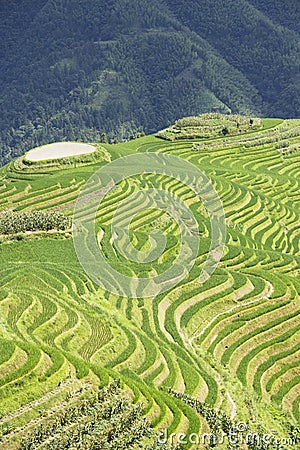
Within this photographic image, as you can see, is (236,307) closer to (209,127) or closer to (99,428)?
(99,428)

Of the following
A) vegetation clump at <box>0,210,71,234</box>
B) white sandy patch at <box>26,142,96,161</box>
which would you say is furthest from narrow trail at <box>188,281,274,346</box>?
white sandy patch at <box>26,142,96,161</box>

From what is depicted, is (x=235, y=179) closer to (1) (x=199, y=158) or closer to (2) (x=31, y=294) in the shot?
(1) (x=199, y=158)

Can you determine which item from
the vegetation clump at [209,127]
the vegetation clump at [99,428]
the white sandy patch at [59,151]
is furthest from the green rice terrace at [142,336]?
the vegetation clump at [209,127]

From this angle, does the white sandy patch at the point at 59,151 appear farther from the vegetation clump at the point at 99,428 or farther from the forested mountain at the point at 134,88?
the forested mountain at the point at 134,88

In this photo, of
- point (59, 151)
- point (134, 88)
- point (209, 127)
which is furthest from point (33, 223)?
point (134, 88)

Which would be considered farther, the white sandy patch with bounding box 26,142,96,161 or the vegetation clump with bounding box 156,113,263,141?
the vegetation clump with bounding box 156,113,263,141

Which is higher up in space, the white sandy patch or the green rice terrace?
the white sandy patch

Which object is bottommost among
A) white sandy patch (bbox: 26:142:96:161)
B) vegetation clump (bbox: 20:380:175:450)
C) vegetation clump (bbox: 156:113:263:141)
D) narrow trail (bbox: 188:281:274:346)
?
narrow trail (bbox: 188:281:274:346)

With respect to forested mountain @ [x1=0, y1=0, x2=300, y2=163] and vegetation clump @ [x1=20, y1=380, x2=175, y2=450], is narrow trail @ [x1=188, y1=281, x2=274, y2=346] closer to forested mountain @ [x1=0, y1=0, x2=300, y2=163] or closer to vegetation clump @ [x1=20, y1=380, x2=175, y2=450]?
vegetation clump @ [x1=20, y1=380, x2=175, y2=450]

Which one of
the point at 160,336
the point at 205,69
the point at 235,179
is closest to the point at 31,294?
the point at 160,336
